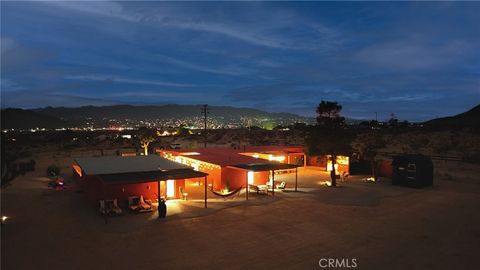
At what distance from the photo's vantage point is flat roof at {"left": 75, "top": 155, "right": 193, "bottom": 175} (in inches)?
780

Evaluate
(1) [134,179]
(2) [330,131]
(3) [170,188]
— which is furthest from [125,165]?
(2) [330,131]

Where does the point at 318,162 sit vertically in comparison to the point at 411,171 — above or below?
below

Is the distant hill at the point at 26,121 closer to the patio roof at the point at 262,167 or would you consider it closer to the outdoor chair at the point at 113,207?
the outdoor chair at the point at 113,207

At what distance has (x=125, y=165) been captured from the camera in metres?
21.9

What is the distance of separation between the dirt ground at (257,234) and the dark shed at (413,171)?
9.23 feet

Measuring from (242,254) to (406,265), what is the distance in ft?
18.0

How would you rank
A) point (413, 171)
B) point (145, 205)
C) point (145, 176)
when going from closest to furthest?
point (145, 205)
point (145, 176)
point (413, 171)

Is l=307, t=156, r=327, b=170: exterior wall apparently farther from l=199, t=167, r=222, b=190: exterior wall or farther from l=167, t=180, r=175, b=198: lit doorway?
l=167, t=180, r=175, b=198: lit doorway

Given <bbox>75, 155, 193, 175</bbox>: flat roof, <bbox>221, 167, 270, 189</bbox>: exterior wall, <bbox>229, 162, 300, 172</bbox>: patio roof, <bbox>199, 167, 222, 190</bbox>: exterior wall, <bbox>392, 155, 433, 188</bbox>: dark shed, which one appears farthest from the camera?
<bbox>392, 155, 433, 188</bbox>: dark shed

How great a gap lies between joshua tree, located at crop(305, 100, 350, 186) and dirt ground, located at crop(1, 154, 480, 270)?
213 inches

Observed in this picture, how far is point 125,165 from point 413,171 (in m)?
→ 20.1

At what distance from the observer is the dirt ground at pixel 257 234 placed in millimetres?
11242

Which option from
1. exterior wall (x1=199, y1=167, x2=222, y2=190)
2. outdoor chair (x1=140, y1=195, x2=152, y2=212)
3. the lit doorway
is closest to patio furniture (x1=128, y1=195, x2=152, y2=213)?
outdoor chair (x1=140, y1=195, x2=152, y2=212)

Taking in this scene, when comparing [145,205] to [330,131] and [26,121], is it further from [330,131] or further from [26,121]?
[26,121]
